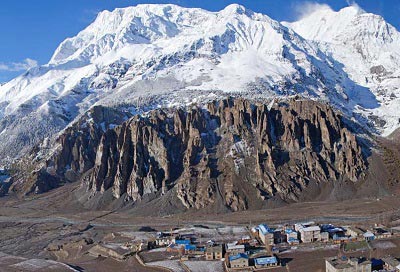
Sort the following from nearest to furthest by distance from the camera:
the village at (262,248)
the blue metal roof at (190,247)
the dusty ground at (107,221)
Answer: the village at (262,248) → the blue metal roof at (190,247) → the dusty ground at (107,221)

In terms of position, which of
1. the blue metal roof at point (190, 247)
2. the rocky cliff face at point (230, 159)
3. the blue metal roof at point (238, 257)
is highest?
the rocky cliff face at point (230, 159)

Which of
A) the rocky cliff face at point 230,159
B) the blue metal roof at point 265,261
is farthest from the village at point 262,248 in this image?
the rocky cliff face at point 230,159

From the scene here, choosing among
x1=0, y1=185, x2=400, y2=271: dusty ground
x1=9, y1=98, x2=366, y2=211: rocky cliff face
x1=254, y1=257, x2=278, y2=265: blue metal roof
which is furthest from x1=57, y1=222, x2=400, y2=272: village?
x1=9, y1=98, x2=366, y2=211: rocky cliff face

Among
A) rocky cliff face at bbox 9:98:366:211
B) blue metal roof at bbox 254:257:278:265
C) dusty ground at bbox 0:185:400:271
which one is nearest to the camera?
blue metal roof at bbox 254:257:278:265

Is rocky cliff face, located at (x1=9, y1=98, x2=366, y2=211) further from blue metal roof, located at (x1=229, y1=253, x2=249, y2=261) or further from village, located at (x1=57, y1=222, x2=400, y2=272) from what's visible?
blue metal roof, located at (x1=229, y1=253, x2=249, y2=261)

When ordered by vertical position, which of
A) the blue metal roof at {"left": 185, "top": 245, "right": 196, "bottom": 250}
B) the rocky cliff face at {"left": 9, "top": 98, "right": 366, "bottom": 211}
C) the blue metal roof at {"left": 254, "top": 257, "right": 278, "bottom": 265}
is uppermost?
the rocky cliff face at {"left": 9, "top": 98, "right": 366, "bottom": 211}

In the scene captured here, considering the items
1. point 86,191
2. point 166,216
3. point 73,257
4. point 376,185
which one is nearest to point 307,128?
point 376,185

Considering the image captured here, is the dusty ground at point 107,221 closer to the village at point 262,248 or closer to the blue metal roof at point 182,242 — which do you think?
the village at point 262,248
